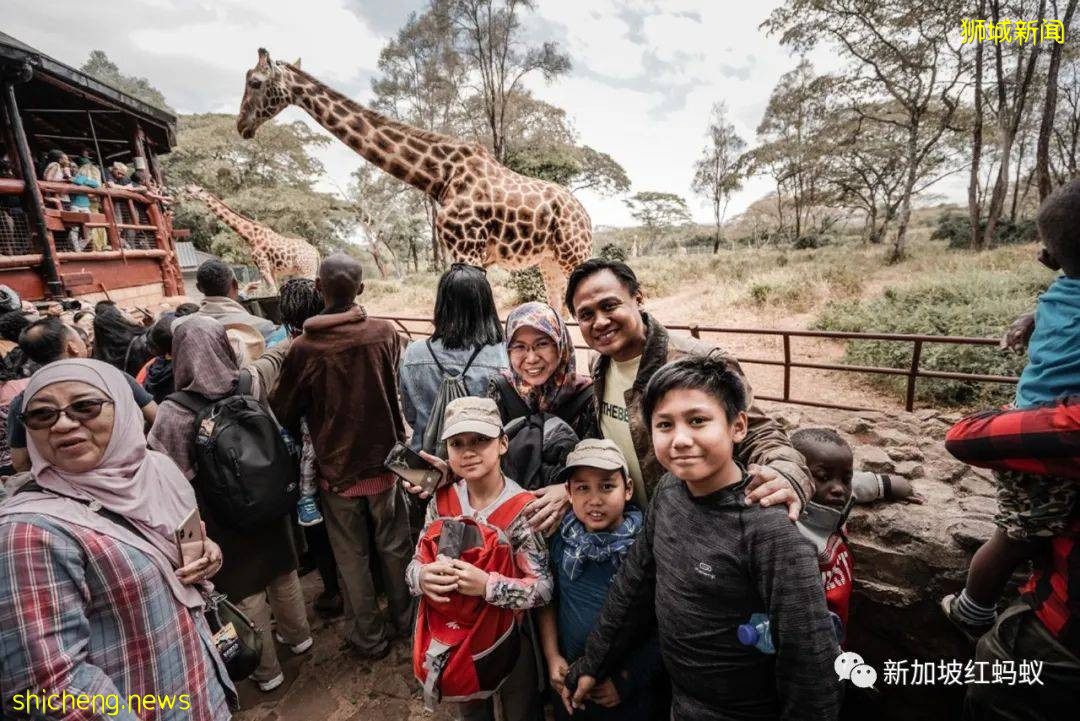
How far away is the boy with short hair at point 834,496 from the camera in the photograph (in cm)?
126

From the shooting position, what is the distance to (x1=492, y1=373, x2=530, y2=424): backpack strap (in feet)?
6.07

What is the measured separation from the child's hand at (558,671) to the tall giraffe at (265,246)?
9.99 meters

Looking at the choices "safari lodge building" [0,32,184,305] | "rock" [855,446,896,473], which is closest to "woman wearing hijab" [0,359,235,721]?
"rock" [855,446,896,473]

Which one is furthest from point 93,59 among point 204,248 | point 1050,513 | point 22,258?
point 1050,513

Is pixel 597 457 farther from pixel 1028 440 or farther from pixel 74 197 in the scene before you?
pixel 74 197

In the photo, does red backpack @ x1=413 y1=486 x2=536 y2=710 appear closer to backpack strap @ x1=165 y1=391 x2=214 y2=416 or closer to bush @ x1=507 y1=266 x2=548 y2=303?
backpack strap @ x1=165 y1=391 x2=214 y2=416

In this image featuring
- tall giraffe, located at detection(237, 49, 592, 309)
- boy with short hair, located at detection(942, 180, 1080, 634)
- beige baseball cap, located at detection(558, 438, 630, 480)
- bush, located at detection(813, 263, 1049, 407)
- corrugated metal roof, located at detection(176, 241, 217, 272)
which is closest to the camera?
boy with short hair, located at detection(942, 180, 1080, 634)

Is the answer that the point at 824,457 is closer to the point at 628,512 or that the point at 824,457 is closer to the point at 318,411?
the point at 628,512

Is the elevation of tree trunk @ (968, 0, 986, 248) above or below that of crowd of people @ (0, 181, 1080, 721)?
above

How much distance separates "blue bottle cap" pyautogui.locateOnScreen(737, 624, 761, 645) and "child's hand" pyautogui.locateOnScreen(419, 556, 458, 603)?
816 millimetres

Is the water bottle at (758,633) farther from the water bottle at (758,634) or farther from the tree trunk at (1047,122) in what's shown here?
the tree trunk at (1047,122)

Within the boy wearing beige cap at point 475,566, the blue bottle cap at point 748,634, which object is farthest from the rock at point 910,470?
the boy wearing beige cap at point 475,566

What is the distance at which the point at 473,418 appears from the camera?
157 centimetres

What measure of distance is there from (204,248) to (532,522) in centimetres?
2476
